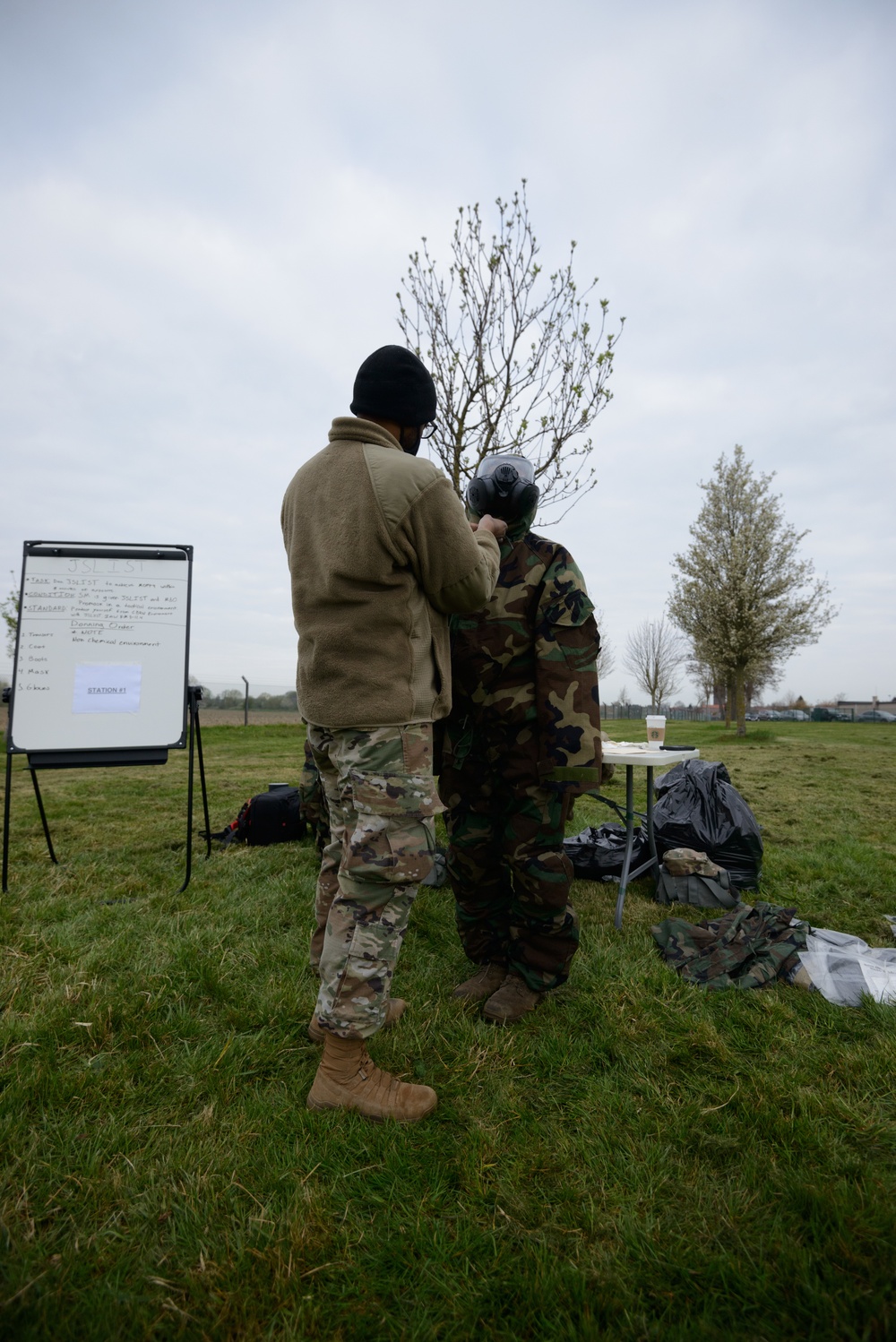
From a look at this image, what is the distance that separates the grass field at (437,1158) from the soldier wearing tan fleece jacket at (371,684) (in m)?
0.28

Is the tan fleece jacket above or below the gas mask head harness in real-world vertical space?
below

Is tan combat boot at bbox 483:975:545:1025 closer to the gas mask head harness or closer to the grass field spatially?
the grass field

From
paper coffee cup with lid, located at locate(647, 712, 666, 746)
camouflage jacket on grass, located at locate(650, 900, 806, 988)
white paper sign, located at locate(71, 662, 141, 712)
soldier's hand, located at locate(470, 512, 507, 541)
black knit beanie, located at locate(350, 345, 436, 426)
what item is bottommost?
camouflage jacket on grass, located at locate(650, 900, 806, 988)

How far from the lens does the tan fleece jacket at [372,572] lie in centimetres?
175

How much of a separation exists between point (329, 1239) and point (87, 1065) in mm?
1019

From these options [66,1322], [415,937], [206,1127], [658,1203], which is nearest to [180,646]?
[415,937]

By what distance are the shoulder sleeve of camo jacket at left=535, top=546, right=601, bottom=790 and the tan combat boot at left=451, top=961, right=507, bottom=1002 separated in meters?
0.87

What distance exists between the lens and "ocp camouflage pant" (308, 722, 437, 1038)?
177 centimetres

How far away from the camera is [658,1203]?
145cm

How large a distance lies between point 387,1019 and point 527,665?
1.41 metres

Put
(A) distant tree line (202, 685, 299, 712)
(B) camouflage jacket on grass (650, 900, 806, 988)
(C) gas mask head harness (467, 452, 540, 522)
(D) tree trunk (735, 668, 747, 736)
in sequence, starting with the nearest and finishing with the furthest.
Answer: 1. (C) gas mask head harness (467, 452, 540, 522)
2. (B) camouflage jacket on grass (650, 900, 806, 988)
3. (D) tree trunk (735, 668, 747, 736)
4. (A) distant tree line (202, 685, 299, 712)

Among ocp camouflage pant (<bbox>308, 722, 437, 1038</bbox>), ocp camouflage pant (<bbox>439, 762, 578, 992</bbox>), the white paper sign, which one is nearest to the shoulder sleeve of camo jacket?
ocp camouflage pant (<bbox>439, 762, 578, 992</bbox>)

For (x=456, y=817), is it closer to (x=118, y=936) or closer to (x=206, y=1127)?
(x=206, y=1127)

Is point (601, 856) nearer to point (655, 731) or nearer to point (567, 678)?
point (655, 731)
